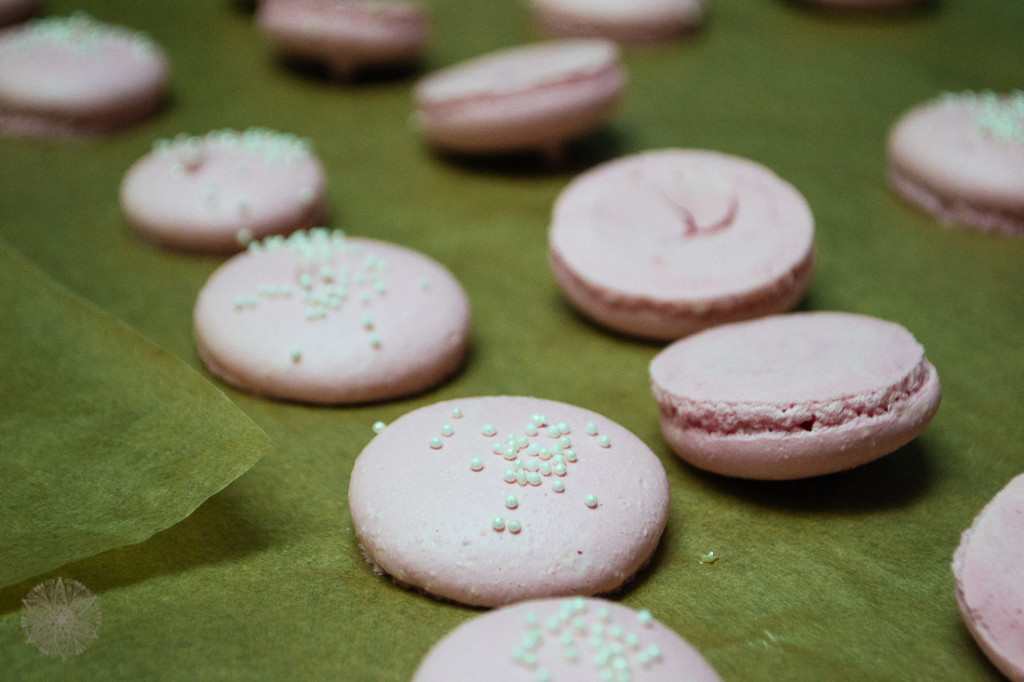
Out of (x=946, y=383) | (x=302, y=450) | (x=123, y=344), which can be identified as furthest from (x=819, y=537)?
(x=123, y=344)

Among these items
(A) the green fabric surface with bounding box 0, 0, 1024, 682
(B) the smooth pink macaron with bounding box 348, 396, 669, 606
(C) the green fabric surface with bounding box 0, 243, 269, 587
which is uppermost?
(B) the smooth pink macaron with bounding box 348, 396, 669, 606

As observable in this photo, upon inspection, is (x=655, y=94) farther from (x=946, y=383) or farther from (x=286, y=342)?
(x=286, y=342)

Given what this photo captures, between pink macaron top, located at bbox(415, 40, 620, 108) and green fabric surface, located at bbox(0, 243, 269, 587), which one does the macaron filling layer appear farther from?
pink macaron top, located at bbox(415, 40, 620, 108)

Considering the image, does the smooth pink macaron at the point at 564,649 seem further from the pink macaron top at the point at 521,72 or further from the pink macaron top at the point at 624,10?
the pink macaron top at the point at 624,10

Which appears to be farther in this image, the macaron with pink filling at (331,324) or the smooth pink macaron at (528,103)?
the smooth pink macaron at (528,103)

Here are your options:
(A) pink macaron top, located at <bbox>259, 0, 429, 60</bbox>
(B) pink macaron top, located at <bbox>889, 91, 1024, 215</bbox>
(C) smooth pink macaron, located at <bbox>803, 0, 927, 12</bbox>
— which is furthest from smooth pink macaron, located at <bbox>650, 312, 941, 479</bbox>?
(C) smooth pink macaron, located at <bbox>803, 0, 927, 12</bbox>

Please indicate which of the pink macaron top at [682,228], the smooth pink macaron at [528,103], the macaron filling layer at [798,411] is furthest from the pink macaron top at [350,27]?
the macaron filling layer at [798,411]

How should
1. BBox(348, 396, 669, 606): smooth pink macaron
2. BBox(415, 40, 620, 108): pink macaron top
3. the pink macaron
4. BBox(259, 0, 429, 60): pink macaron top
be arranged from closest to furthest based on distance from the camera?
BBox(348, 396, 669, 606): smooth pink macaron → BBox(415, 40, 620, 108): pink macaron top → BBox(259, 0, 429, 60): pink macaron top → the pink macaron
